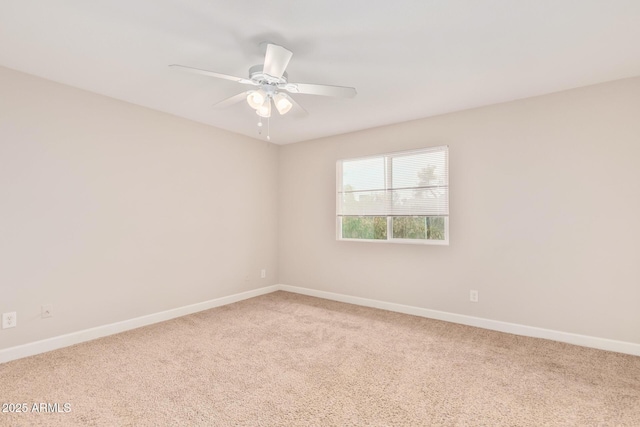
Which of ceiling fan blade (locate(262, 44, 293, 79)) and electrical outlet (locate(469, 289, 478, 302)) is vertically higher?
ceiling fan blade (locate(262, 44, 293, 79))

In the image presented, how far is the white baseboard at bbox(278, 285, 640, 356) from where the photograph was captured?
272 centimetres

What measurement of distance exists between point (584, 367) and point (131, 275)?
13.7 feet

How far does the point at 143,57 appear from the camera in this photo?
2379 millimetres

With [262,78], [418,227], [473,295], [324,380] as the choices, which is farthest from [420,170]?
[324,380]

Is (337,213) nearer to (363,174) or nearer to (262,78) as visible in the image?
(363,174)

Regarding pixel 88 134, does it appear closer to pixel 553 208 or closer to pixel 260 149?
pixel 260 149

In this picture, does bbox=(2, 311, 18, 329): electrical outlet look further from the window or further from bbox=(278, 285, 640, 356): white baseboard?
the window

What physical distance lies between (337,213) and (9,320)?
349 cm

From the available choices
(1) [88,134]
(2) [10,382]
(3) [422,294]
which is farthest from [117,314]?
(3) [422,294]

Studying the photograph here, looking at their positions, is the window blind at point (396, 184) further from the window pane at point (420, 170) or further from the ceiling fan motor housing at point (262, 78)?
the ceiling fan motor housing at point (262, 78)

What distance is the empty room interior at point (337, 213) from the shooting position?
76.6 inches

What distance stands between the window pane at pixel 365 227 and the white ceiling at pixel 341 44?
5.22 ft

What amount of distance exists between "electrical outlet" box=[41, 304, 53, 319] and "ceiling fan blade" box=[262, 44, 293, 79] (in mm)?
2745

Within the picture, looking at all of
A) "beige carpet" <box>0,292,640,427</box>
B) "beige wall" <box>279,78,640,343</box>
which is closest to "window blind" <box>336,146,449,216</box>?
"beige wall" <box>279,78,640,343</box>
